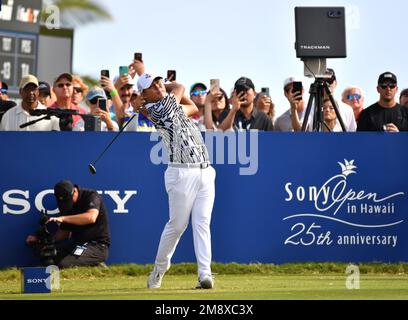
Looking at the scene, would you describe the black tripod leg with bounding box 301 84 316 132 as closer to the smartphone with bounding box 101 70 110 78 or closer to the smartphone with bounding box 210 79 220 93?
the smartphone with bounding box 210 79 220 93

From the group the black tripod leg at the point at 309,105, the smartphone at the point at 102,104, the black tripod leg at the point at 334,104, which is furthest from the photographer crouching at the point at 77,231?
the black tripod leg at the point at 334,104

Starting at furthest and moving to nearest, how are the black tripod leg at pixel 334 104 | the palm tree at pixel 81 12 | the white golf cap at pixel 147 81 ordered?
the palm tree at pixel 81 12 < the black tripod leg at pixel 334 104 < the white golf cap at pixel 147 81

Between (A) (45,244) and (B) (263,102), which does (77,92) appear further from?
(A) (45,244)

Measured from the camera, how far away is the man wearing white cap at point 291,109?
16422 millimetres

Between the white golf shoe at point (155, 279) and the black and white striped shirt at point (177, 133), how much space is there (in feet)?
4.04

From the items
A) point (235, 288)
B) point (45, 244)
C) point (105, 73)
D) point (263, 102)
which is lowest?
point (235, 288)

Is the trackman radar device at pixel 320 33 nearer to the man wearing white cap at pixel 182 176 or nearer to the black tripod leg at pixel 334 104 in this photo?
the black tripod leg at pixel 334 104

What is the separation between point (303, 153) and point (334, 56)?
1290mm

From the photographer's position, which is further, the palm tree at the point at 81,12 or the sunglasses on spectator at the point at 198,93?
the palm tree at the point at 81,12

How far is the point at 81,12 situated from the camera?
A: 34.2 m

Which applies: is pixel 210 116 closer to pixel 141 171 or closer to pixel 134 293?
pixel 141 171

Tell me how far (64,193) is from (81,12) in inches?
774

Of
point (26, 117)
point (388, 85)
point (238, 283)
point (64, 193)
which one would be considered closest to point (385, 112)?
point (388, 85)

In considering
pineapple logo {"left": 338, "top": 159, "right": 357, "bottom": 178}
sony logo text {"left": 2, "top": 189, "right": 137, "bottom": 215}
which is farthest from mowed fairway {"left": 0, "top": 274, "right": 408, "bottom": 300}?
pineapple logo {"left": 338, "top": 159, "right": 357, "bottom": 178}
